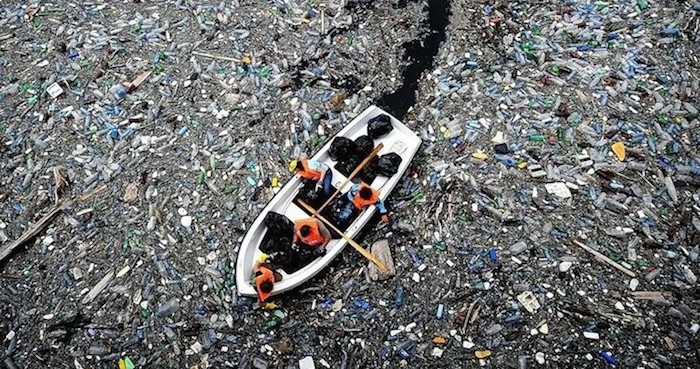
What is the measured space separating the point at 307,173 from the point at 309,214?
31cm

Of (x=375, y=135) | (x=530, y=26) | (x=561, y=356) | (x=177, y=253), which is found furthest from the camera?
(x=530, y=26)

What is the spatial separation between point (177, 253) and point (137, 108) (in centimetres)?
149

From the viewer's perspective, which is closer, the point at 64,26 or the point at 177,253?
the point at 177,253

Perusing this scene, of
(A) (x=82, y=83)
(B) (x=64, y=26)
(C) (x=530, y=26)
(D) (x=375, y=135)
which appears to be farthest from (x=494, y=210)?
(B) (x=64, y=26)

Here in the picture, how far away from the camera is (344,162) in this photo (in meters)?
4.55

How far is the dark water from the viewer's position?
511 cm

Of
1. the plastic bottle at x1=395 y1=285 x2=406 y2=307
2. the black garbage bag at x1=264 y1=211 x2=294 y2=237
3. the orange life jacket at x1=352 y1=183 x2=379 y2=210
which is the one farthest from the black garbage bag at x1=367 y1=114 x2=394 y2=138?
the plastic bottle at x1=395 y1=285 x2=406 y2=307

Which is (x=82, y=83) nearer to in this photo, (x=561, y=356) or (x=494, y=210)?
(x=494, y=210)

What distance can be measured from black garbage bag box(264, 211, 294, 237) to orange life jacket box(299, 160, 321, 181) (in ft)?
1.24

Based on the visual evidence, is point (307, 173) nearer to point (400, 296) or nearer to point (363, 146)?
point (363, 146)

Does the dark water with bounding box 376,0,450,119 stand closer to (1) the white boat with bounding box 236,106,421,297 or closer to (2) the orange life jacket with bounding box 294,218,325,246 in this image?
(1) the white boat with bounding box 236,106,421,297

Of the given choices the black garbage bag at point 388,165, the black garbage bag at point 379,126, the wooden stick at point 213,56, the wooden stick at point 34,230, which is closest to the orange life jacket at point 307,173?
the black garbage bag at point 388,165

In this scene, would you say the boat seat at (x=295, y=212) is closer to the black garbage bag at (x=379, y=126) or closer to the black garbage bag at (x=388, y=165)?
the black garbage bag at (x=388, y=165)

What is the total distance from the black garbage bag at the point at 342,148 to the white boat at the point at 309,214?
0.05 metres
